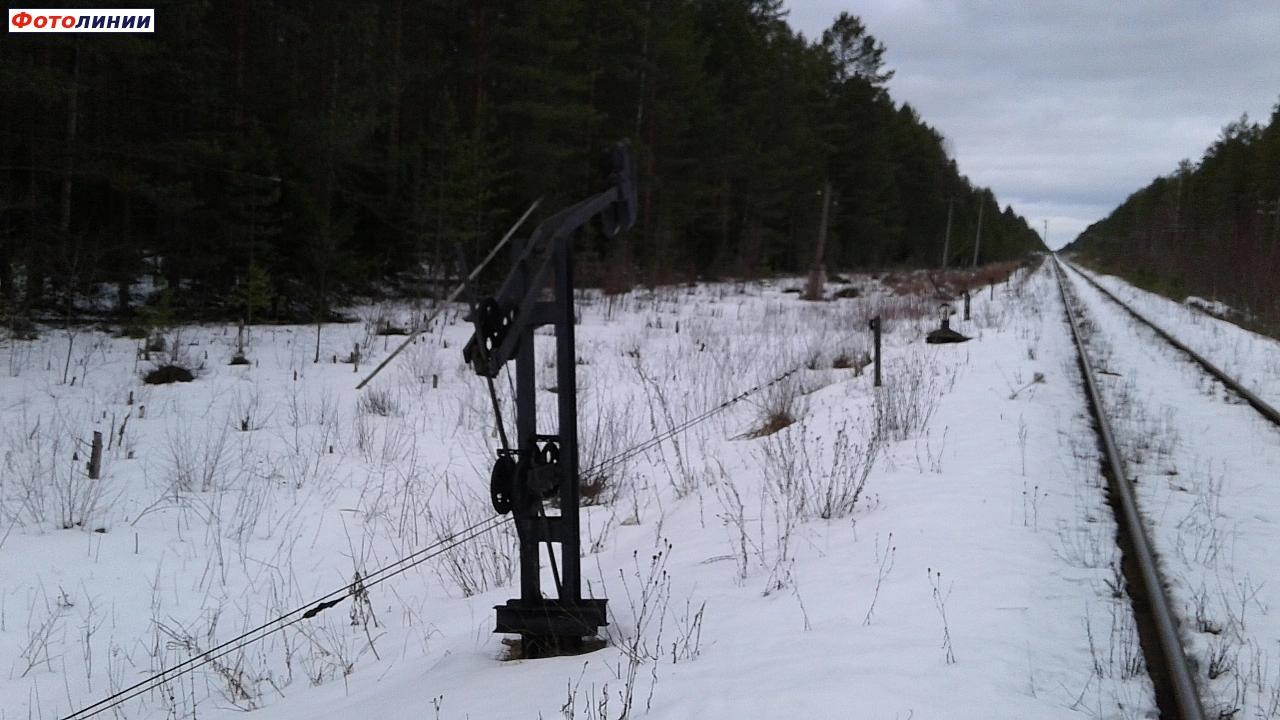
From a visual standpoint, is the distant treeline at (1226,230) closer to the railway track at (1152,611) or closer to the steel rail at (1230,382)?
the steel rail at (1230,382)

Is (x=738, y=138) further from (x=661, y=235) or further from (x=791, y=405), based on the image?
(x=791, y=405)

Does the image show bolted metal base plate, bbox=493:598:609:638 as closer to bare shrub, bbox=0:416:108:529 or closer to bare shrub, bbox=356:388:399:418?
bare shrub, bbox=0:416:108:529

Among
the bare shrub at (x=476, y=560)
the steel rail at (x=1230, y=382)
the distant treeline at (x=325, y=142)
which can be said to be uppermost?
the distant treeline at (x=325, y=142)

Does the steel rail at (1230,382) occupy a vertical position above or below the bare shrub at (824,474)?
above

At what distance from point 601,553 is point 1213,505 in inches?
167

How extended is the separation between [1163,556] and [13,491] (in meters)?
8.42

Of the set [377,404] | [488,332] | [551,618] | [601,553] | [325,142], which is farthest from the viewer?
[325,142]

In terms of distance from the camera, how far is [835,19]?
1619 inches

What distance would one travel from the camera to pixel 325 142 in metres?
15.2

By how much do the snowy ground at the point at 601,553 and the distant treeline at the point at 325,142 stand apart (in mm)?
2883

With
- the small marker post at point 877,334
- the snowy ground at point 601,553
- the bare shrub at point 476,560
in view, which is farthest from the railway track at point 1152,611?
the small marker post at point 877,334

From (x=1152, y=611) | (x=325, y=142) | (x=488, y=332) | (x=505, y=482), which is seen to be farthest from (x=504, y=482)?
(x=325, y=142)

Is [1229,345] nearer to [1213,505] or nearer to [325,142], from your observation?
A: [1213,505]

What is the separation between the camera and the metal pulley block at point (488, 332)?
10.2 feet
